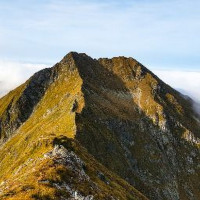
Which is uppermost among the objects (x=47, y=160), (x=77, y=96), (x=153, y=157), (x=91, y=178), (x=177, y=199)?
(x=77, y=96)

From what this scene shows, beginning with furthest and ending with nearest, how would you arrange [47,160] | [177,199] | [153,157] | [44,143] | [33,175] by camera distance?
[153,157] → [177,199] → [44,143] → [47,160] → [33,175]

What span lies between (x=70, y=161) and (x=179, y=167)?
134667 mm

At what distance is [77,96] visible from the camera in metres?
166

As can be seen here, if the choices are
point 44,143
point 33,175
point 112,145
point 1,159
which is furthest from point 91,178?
point 1,159

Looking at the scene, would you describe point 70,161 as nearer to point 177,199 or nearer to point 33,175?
point 33,175

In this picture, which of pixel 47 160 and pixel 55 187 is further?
pixel 47 160

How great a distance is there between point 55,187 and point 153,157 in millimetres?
130937

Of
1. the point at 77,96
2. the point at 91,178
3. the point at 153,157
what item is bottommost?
the point at 153,157

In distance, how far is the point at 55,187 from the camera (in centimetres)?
4572

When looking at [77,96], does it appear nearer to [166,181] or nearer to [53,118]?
[53,118]

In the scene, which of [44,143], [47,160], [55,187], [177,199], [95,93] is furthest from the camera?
[95,93]

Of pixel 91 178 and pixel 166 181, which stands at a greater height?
pixel 91 178

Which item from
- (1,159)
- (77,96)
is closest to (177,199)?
(77,96)

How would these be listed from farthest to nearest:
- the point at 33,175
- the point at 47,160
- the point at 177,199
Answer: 1. the point at 177,199
2. the point at 47,160
3. the point at 33,175
